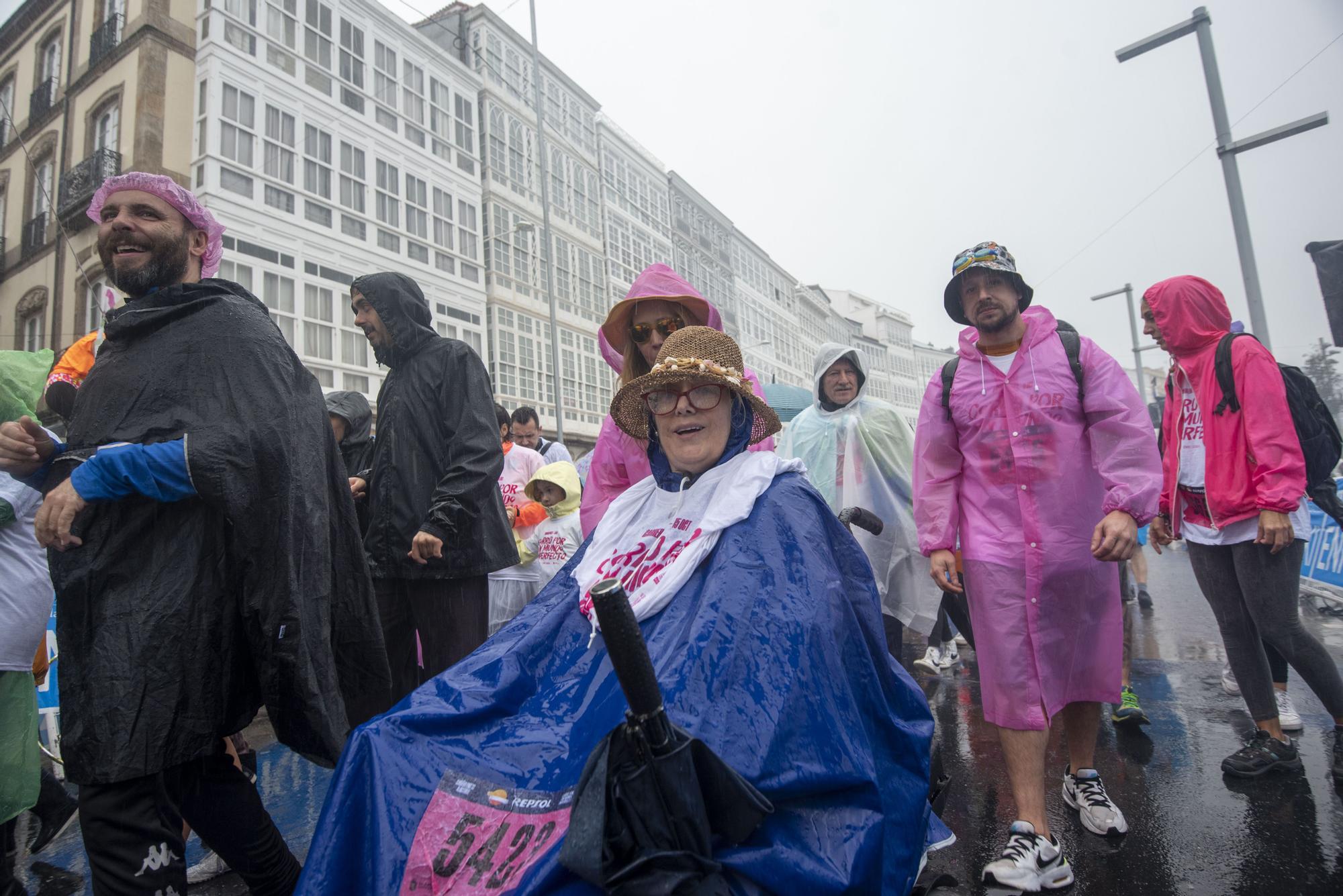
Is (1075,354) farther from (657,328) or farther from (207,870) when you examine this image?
(207,870)

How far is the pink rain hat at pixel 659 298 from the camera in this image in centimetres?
337

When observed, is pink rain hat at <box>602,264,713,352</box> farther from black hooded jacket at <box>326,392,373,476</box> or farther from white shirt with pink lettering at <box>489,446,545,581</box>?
white shirt with pink lettering at <box>489,446,545,581</box>

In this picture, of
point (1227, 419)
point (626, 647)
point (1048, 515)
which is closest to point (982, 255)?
point (1048, 515)

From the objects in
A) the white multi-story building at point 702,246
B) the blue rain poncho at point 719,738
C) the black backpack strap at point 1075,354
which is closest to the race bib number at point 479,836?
the blue rain poncho at point 719,738

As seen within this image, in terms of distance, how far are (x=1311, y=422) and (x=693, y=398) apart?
3097mm

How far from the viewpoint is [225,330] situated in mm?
2133

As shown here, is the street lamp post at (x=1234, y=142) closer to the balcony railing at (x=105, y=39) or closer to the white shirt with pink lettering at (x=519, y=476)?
the white shirt with pink lettering at (x=519, y=476)

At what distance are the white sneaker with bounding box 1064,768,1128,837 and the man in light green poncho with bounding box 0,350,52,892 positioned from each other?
3606 millimetres

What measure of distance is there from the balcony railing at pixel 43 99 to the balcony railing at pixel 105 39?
205cm

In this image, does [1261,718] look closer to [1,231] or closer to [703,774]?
[703,774]

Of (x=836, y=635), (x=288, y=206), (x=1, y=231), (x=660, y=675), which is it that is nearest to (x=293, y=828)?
(x=660, y=675)

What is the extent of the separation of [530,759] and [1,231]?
83.4 feet

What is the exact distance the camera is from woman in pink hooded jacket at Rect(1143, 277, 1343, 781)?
324 centimetres

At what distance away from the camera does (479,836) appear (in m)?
1.49
